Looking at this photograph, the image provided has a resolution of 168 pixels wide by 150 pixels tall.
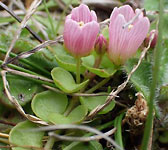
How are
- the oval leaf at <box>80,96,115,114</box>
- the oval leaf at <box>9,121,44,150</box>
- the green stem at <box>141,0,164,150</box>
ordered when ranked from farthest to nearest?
1. the oval leaf at <box>80,96,115,114</box>
2. the oval leaf at <box>9,121,44,150</box>
3. the green stem at <box>141,0,164,150</box>

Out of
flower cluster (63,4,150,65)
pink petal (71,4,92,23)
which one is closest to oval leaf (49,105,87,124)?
flower cluster (63,4,150,65)

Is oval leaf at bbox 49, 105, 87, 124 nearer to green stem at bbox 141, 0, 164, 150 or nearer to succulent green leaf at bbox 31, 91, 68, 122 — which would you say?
succulent green leaf at bbox 31, 91, 68, 122

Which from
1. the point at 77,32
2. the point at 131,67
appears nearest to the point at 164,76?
the point at 131,67

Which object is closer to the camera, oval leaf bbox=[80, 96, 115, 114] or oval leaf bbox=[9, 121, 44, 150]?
oval leaf bbox=[9, 121, 44, 150]

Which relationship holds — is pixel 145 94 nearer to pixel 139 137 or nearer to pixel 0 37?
pixel 139 137

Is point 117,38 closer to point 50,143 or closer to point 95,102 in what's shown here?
point 95,102

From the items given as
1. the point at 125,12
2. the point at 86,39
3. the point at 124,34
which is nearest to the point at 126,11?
the point at 125,12
